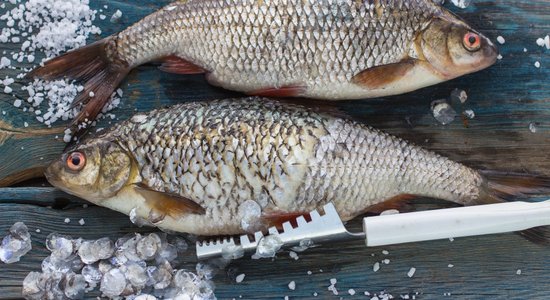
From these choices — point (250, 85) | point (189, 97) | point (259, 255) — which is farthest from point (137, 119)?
point (259, 255)

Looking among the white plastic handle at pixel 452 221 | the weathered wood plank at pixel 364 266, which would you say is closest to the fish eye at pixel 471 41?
the white plastic handle at pixel 452 221

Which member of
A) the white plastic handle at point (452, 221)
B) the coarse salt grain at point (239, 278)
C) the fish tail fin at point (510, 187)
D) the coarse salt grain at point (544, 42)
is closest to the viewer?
the white plastic handle at point (452, 221)

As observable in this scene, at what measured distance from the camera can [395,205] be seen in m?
2.21

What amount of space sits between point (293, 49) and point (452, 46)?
547 mm

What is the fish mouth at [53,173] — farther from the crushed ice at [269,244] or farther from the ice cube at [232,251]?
the crushed ice at [269,244]

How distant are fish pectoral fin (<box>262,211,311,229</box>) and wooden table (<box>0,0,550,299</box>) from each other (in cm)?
19

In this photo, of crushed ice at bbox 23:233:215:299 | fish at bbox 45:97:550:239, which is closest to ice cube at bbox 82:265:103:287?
crushed ice at bbox 23:233:215:299

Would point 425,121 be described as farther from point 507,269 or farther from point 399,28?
point 507,269

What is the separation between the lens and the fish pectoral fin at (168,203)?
2.10m

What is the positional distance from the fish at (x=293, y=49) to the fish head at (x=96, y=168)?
0.21 metres

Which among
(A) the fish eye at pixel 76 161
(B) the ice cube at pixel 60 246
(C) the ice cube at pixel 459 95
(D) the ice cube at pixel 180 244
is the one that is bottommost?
(D) the ice cube at pixel 180 244

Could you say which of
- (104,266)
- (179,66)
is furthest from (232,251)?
(179,66)

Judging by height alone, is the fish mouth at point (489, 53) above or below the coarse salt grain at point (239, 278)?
above

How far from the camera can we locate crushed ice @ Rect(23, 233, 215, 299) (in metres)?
2.20
